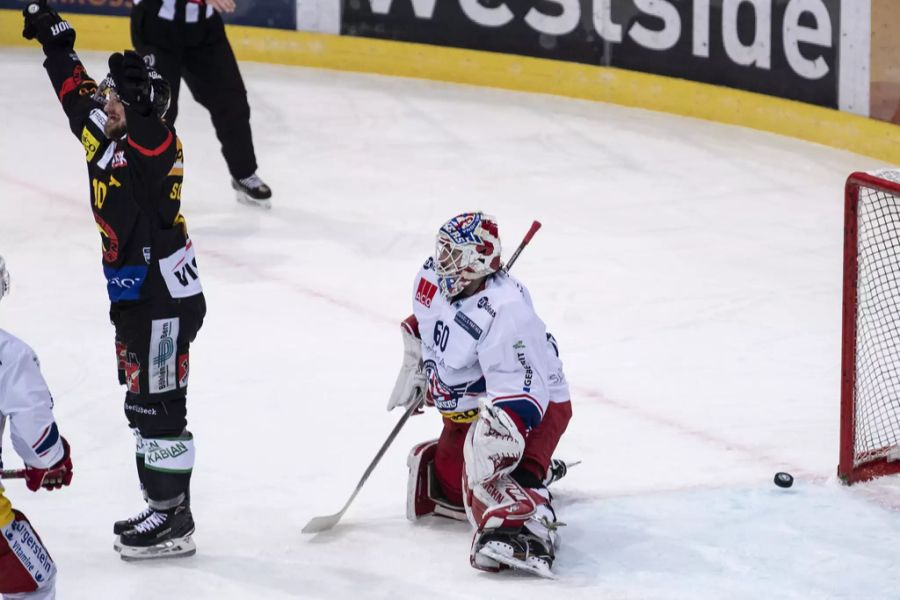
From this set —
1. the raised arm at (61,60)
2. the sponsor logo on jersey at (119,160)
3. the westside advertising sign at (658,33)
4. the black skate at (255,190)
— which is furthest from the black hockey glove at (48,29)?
the westside advertising sign at (658,33)

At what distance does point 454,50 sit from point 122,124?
601 cm

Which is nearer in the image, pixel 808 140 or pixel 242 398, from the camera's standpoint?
pixel 242 398

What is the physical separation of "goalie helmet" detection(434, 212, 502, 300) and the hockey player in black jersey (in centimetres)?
62

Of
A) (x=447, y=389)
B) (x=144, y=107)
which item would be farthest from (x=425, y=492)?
(x=144, y=107)

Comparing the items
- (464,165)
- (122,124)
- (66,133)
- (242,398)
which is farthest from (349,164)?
(122,124)

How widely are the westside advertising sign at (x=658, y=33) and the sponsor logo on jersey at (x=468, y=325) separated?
451 cm

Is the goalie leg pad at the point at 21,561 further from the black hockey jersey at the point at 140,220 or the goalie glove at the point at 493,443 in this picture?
the goalie glove at the point at 493,443

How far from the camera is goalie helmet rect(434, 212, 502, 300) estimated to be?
12.8ft

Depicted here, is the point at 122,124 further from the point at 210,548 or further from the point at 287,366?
the point at 287,366

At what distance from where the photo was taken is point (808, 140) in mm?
8273

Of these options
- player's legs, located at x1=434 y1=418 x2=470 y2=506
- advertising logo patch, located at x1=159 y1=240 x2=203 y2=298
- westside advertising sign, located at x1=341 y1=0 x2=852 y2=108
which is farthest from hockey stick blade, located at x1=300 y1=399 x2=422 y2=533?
westside advertising sign, located at x1=341 y1=0 x2=852 y2=108

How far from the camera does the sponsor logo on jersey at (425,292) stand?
416 centimetres

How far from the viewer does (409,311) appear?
6.09 meters

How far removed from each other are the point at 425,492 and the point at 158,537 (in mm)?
706
